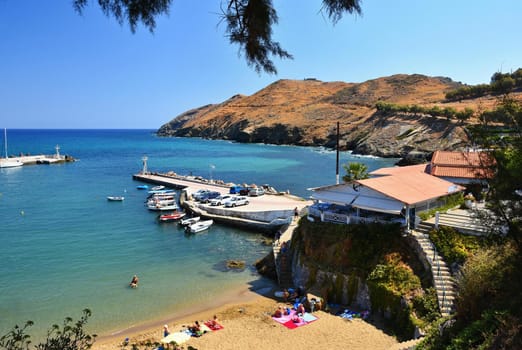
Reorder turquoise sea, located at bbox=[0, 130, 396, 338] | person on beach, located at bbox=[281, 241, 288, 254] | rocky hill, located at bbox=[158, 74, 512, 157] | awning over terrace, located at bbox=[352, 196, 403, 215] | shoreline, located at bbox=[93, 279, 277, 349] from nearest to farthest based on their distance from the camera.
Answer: shoreline, located at bbox=[93, 279, 277, 349], awning over terrace, located at bbox=[352, 196, 403, 215], turquoise sea, located at bbox=[0, 130, 396, 338], person on beach, located at bbox=[281, 241, 288, 254], rocky hill, located at bbox=[158, 74, 512, 157]

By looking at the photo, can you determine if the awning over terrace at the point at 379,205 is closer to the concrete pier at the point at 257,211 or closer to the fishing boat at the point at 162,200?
the concrete pier at the point at 257,211

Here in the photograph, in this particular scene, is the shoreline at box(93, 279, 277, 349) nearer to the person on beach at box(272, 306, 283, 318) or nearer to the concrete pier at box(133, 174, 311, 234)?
the person on beach at box(272, 306, 283, 318)

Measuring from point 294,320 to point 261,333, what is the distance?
5.25ft

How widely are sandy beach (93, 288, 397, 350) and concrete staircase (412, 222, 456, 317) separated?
2.38 metres

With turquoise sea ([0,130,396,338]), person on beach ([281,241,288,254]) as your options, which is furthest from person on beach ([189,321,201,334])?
person on beach ([281,241,288,254])

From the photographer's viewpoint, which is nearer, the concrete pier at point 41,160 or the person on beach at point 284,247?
the person on beach at point 284,247

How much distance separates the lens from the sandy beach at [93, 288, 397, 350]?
1547cm

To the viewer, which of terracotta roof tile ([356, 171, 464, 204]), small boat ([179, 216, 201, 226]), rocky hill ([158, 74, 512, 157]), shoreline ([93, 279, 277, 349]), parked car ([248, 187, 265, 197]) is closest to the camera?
shoreline ([93, 279, 277, 349])

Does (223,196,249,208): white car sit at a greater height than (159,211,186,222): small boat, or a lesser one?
greater

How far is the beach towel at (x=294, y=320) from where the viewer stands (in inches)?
675

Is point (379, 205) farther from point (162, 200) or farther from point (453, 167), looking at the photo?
point (162, 200)

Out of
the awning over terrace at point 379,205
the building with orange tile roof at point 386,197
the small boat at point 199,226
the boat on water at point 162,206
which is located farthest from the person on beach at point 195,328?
the boat on water at point 162,206

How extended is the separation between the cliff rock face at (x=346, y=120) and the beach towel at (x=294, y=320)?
66.9m

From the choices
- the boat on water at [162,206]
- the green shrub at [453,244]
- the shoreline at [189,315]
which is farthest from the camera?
the boat on water at [162,206]
